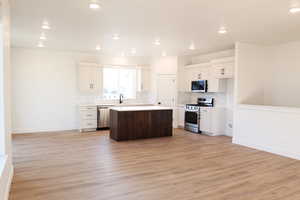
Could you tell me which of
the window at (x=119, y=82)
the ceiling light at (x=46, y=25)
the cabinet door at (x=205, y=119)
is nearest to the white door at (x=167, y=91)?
the window at (x=119, y=82)

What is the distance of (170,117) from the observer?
6902mm

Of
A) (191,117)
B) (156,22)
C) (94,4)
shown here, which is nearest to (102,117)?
(191,117)

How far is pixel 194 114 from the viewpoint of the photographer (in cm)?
755

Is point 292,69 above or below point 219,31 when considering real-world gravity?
below

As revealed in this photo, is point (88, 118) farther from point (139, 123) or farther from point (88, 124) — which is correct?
point (139, 123)

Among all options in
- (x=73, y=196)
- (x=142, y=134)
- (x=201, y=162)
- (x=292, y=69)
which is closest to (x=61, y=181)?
(x=73, y=196)

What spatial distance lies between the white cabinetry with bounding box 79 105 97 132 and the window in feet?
3.16

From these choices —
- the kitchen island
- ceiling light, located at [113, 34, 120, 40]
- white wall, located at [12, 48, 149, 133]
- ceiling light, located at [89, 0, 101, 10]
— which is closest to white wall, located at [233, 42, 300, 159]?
the kitchen island

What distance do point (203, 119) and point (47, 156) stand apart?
4.63 meters

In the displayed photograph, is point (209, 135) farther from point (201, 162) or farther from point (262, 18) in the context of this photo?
point (262, 18)

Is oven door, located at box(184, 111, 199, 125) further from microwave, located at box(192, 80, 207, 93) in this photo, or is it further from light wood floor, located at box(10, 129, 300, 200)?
light wood floor, located at box(10, 129, 300, 200)

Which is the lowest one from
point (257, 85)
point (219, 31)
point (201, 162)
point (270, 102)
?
point (201, 162)

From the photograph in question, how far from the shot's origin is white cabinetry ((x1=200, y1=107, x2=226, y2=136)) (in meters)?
7.09

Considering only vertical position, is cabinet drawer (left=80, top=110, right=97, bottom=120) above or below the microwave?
below
